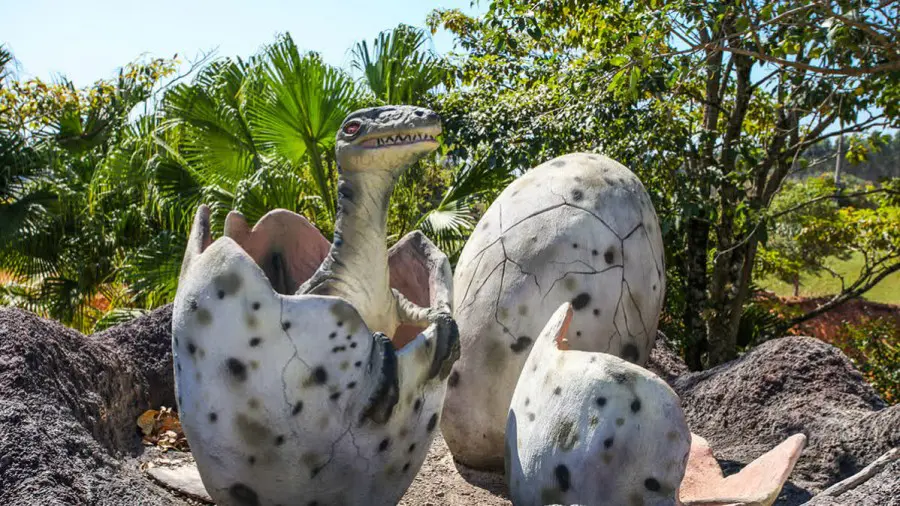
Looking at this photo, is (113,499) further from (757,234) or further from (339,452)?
(757,234)

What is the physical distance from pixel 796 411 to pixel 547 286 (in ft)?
4.58

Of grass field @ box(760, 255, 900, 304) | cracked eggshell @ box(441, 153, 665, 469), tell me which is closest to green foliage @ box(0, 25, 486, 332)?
cracked eggshell @ box(441, 153, 665, 469)

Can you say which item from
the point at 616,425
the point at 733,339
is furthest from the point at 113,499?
the point at 733,339

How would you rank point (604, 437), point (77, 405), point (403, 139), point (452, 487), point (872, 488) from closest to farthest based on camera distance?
point (872, 488) → point (604, 437) → point (403, 139) → point (77, 405) → point (452, 487)

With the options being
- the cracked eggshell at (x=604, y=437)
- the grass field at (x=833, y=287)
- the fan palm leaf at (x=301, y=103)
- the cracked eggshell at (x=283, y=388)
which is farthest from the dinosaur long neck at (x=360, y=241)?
the grass field at (x=833, y=287)

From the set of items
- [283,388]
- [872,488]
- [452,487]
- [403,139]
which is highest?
[403,139]

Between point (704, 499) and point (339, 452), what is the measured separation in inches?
53.3

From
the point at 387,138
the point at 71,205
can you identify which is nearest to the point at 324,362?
the point at 387,138

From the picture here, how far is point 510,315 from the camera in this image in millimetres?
4133

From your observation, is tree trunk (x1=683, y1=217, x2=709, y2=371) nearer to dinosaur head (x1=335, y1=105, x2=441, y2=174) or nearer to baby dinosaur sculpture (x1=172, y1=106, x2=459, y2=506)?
baby dinosaur sculpture (x1=172, y1=106, x2=459, y2=506)

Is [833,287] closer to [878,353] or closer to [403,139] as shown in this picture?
[878,353]

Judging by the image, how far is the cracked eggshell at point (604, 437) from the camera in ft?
10.2

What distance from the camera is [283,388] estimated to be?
3121 millimetres

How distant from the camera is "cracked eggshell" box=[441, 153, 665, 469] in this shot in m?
4.09
